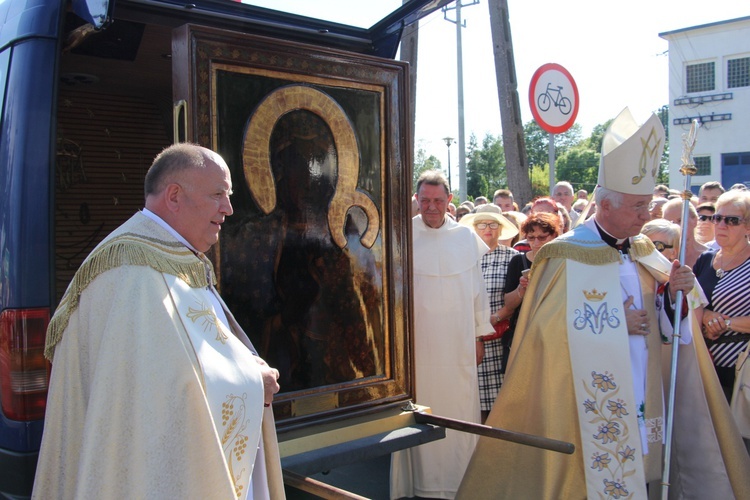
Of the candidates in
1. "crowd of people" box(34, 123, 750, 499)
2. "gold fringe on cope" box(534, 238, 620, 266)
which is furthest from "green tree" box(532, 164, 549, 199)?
"gold fringe on cope" box(534, 238, 620, 266)

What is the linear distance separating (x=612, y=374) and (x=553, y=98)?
3.73 m

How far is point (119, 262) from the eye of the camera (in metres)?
2.19

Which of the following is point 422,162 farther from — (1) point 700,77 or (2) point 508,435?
(2) point 508,435

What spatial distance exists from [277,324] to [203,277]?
0.98m

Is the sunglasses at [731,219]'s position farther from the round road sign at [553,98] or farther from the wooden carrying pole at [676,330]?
the round road sign at [553,98]

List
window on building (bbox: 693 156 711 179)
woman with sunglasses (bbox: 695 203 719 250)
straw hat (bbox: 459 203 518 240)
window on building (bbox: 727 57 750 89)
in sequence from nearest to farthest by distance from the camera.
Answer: straw hat (bbox: 459 203 518 240) → woman with sunglasses (bbox: 695 203 719 250) → window on building (bbox: 727 57 750 89) → window on building (bbox: 693 156 711 179)

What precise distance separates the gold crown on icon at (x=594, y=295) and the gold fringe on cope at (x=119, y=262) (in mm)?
2213

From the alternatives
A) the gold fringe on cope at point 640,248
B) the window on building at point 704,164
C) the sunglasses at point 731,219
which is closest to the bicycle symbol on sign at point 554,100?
the sunglasses at point 731,219

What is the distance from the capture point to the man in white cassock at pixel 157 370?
206cm

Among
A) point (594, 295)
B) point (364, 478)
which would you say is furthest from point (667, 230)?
point (364, 478)

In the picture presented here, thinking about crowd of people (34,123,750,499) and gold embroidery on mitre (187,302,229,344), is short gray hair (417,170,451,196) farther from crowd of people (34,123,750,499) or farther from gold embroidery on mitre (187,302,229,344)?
gold embroidery on mitre (187,302,229,344)

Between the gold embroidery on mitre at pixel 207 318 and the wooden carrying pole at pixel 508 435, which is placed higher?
the gold embroidery on mitre at pixel 207 318

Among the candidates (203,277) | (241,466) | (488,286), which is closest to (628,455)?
(488,286)

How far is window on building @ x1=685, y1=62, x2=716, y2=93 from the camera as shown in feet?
119
